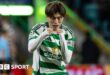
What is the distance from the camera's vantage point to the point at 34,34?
11.0ft

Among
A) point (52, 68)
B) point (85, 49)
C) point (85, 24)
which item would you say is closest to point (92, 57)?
point (85, 49)

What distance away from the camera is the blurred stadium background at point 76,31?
17.7 feet

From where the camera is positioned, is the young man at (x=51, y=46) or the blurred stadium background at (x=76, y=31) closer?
the young man at (x=51, y=46)

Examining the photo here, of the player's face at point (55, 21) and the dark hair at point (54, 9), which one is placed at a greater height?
the dark hair at point (54, 9)

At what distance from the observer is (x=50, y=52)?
334 centimetres

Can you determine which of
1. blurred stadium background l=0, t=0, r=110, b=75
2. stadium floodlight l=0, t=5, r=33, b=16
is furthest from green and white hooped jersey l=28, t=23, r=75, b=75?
stadium floodlight l=0, t=5, r=33, b=16

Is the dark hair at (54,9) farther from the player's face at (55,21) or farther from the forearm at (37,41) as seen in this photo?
the forearm at (37,41)

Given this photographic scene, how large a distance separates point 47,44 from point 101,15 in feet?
11.5

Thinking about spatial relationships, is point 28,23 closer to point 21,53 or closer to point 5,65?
point 21,53

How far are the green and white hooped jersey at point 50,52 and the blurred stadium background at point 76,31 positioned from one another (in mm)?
1400

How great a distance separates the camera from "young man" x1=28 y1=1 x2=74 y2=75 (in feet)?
10.9

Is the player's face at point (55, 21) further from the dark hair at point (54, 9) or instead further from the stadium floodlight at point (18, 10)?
the stadium floodlight at point (18, 10)

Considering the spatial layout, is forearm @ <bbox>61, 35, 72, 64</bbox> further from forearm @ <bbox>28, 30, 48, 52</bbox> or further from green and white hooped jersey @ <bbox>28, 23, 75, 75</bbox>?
forearm @ <bbox>28, 30, 48, 52</bbox>

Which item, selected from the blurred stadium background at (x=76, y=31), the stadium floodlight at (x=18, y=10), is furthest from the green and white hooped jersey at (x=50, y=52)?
the stadium floodlight at (x=18, y=10)
